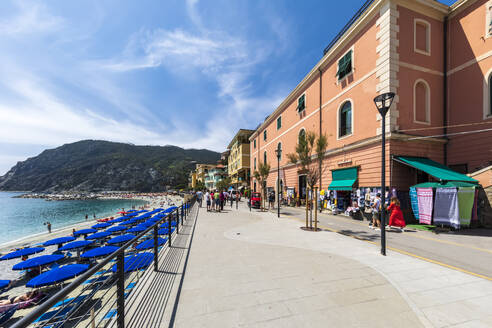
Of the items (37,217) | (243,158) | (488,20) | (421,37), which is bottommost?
(37,217)

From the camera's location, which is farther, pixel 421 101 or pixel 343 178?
pixel 343 178

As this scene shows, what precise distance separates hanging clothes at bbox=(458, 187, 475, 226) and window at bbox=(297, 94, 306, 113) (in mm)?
14312

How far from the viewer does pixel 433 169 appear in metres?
10.8

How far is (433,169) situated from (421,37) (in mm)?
8930

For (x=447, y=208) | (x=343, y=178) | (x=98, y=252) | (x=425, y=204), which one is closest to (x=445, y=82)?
(x=343, y=178)

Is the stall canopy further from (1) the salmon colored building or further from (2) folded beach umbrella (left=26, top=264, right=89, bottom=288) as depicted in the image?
(2) folded beach umbrella (left=26, top=264, right=89, bottom=288)

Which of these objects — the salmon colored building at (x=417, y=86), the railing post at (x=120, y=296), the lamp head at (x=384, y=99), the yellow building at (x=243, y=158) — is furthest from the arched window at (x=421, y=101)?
the yellow building at (x=243, y=158)

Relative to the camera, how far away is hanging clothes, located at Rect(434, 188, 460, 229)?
361 inches

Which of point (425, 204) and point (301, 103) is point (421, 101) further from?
point (301, 103)

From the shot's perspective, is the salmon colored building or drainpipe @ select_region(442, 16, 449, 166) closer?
the salmon colored building

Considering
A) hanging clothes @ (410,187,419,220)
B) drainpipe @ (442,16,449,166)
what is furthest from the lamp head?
drainpipe @ (442,16,449,166)

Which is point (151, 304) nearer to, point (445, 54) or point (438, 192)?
point (438, 192)

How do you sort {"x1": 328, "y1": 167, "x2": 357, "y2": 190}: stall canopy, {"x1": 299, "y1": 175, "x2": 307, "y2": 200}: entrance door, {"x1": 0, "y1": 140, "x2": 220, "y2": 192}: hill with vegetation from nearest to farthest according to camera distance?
1. {"x1": 328, "y1": 167, "x2": 357, "y2": 190}: stall canopy
2. {"x1": 299, "y1": 175, "x2": 307, "y2": 200}: entrance door
3. {"x1": 0, "y1": 140, "x2": 220, "y2": 192}: hill with vegetation

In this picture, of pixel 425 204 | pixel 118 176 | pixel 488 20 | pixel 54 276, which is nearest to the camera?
pixel 54 276
